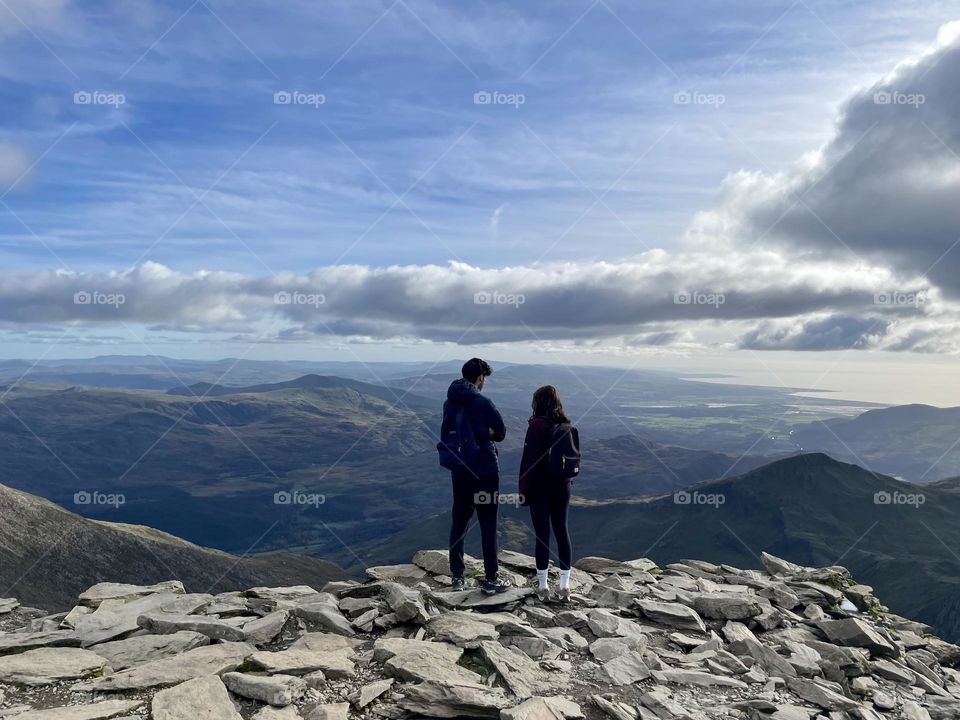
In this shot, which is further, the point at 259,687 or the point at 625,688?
the point at 625,688

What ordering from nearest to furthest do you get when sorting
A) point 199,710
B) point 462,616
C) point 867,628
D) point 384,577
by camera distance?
point 199,710, point 462,616, point 867,628, point 384,577

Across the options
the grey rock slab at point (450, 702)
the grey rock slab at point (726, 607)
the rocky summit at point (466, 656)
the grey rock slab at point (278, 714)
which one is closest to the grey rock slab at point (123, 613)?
the rocky summit at point (466, 656)

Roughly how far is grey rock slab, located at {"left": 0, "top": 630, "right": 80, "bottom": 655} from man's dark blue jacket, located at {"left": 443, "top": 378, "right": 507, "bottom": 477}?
9.24 metres

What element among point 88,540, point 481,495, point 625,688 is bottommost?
point 88,540

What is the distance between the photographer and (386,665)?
36.1 feet

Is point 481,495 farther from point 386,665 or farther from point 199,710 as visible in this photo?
point 199,710

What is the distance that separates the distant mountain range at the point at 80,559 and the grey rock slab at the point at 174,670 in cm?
9457

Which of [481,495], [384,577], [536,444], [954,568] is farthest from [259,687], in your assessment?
[954,568]

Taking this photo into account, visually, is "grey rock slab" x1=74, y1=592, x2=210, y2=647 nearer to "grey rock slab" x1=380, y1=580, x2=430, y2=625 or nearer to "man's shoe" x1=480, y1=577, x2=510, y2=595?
"grey rock slab" x1=380, y1=580, x2=430, y2=625

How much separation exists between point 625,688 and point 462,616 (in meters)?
3.85

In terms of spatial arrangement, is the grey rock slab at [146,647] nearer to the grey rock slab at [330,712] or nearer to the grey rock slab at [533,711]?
the grey rock slab at [330,712]

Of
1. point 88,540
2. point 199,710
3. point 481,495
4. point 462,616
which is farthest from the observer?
point 88,540

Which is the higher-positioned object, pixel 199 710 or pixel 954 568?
pixel 199 710

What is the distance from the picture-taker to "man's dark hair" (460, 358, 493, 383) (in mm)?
14633
